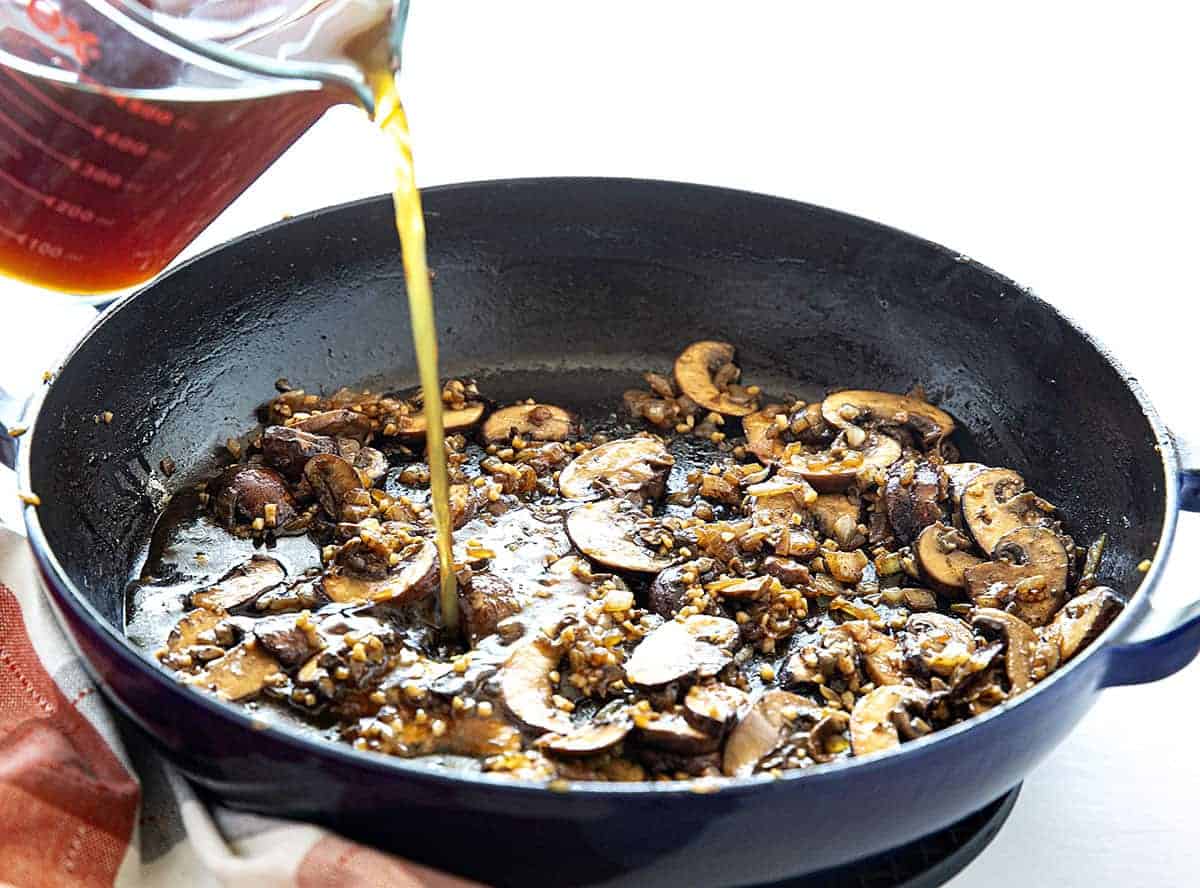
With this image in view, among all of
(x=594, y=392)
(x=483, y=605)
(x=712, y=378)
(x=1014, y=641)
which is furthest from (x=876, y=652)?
(x=594, y=392)

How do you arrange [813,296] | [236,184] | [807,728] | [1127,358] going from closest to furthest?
[807,728]
[236,184]
[813,296]
[1127,358]

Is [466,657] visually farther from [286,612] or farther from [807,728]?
[807,728]

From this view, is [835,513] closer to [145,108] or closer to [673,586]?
[673,586]

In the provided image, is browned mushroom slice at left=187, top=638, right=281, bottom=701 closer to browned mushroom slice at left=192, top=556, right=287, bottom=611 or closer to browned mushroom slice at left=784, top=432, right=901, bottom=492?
browned mushroom slice at left=192, top=556, right=287, bottom=611

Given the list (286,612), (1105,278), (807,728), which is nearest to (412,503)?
(286,612)

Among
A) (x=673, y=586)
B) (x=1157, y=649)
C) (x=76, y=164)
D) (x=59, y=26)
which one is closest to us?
(x=1157, y=649)

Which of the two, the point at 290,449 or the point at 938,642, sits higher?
the point at 290,449

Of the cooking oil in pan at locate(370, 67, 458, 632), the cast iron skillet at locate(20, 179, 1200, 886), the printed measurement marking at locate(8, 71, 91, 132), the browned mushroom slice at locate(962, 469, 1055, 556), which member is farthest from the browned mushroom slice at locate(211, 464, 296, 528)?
the browned mushroom slice at locate(962, 469, 1055, 556)
